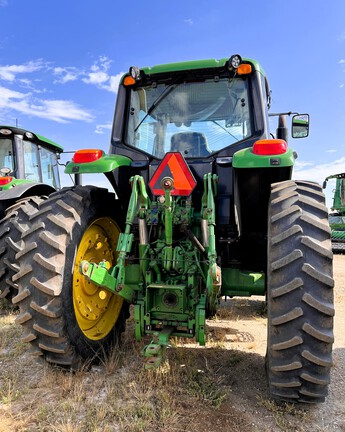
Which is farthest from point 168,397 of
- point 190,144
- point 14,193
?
point 14,193

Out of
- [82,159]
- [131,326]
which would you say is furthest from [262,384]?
[82,159]

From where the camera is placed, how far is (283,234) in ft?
7.39

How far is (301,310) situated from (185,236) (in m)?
1.13

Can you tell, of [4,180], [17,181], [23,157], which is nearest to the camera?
[4,180]

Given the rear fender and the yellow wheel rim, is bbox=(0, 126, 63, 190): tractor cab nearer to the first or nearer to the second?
the rear fender

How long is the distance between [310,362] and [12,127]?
541cm

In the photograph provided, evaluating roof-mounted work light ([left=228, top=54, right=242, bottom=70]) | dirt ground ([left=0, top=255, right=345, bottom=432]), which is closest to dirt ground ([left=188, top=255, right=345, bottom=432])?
dirt ground ([left=0, top=255, right=345, bottom=432])

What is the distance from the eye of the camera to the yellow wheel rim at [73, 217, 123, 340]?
9.30ft

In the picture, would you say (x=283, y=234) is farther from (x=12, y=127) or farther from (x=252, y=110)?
(x=12, y=127)

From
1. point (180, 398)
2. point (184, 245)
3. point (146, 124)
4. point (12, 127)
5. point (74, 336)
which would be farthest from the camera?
point (12, 127)

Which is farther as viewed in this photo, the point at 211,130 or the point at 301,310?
the point at 211,130

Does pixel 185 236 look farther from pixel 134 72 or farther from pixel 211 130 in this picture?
pixel 134 72

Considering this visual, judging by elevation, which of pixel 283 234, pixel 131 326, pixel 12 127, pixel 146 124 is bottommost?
pixel 131 326

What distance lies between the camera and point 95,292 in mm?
3072
